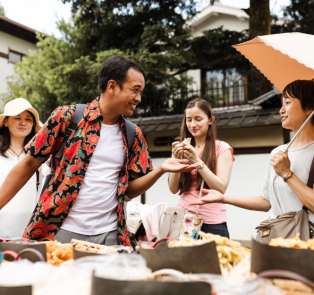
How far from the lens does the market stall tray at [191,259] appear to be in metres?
1.13

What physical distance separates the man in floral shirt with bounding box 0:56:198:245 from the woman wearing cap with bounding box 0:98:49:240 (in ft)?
3.05

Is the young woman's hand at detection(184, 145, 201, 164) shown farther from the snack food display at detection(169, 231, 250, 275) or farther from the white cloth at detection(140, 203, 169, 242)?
the white cloth at detection(140, 203, 169, 242)

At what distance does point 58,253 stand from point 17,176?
75cm

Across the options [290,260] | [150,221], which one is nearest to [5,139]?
[150,221]

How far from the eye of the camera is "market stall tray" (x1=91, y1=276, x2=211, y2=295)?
881mm

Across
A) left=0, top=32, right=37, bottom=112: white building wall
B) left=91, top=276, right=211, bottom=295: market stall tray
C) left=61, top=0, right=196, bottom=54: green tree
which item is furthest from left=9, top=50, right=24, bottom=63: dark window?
left=91, top=276, right=211, bottom=295: market stall tray

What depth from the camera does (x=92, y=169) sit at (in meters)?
2.08

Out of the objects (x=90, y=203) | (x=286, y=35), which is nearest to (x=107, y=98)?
(x=90, y=203)

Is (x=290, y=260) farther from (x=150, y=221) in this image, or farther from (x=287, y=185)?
→ (x=150, y=221)

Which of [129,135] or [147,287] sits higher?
[129,135]

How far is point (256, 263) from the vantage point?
110cm

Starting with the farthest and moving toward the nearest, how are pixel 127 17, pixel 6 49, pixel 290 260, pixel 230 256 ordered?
1. pixel 6 49
2. pixel 127 17
3. pixel 230 256
4. pixel 290 260

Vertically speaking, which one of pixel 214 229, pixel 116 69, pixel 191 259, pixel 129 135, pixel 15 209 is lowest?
pixel 214 229

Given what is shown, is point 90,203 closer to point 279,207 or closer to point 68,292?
point 68,292
